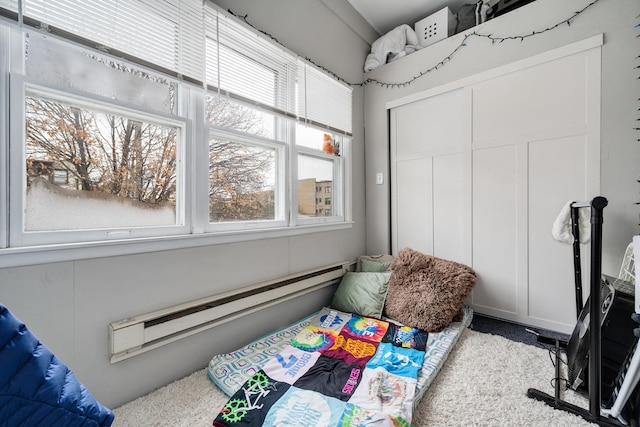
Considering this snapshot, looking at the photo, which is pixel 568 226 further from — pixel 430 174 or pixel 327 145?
pixel 327 145

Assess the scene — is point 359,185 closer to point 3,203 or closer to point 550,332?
point 550,332

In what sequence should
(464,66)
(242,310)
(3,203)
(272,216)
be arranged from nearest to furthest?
(3,203) → (242,310) → (272,216) → (464,66)

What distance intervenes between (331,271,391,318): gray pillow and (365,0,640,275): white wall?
50.4 inches

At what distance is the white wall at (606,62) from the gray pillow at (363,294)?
4.20ft

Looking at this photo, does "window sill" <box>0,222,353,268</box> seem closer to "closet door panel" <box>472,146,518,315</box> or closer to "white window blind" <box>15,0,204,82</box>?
"white window blind" <box>15,0,204,82</box>

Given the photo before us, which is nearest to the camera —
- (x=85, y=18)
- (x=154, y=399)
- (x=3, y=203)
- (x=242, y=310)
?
(x=3, y=203)

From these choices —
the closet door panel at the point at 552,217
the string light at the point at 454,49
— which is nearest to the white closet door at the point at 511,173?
the closet door panel at the point at 552,217

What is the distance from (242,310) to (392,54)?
2.72 meters

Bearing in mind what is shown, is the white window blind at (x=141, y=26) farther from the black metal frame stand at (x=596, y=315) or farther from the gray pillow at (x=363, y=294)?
the black metal frame stand at (x=596, y=315)

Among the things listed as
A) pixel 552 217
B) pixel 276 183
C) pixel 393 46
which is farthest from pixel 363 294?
pixel 393 46

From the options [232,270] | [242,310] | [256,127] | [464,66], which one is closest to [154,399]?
[242,310]

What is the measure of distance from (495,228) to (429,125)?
1047 millimetres

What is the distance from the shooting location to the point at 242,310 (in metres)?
1.72

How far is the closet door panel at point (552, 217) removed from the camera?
70.9 inches
